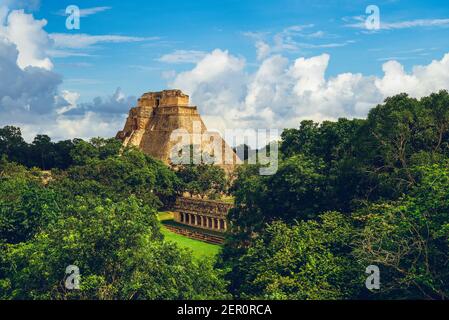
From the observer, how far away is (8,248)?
23.1m

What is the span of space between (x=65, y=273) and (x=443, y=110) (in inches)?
724

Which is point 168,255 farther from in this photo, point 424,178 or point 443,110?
point 443,110

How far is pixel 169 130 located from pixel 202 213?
22983 mm

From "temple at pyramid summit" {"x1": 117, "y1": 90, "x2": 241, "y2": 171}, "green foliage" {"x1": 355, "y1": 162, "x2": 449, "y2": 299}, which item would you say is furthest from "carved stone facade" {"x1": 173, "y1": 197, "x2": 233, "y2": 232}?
"green foliage" {"x1": 355, "y1": 162, "x2": 449, "y2": 299}

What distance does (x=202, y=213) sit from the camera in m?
48.8

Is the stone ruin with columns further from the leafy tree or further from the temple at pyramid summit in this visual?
the leafy tree

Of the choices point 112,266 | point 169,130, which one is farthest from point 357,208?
point 169,130

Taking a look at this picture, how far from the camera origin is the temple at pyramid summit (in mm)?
67562

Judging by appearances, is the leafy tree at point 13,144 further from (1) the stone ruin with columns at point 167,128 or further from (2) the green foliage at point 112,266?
(2) the green foliage at point 112,266

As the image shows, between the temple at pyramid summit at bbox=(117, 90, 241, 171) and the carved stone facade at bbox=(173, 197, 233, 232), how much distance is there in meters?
13.1

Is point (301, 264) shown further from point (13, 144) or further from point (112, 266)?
point (13, 144)

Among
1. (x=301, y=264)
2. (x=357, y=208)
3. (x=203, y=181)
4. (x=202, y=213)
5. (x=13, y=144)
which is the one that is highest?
(x=13, y=144)

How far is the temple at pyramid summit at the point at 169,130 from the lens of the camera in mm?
67562
